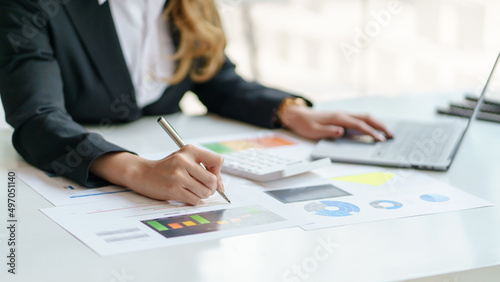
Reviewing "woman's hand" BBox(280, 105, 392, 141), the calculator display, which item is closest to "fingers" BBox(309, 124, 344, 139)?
"woman's hand" BBox(280, 105, 392, 141)

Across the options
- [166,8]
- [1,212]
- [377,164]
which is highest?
[166,8]

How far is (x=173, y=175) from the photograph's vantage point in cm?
88

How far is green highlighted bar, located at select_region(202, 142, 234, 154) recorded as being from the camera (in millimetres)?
1167

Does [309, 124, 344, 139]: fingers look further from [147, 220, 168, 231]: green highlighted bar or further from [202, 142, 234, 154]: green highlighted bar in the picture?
[147, 220, 168, 231]: green highlighted bar

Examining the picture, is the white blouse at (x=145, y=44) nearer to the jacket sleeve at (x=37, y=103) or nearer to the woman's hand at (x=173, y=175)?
the jacket sleeve at (x=37, y=103)

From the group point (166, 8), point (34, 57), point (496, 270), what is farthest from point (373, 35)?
point (496, 270)

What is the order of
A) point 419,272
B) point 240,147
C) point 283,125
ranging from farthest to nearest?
1. point 283,125
2. point 240,147
3. point 419,272

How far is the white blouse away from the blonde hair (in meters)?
0.03

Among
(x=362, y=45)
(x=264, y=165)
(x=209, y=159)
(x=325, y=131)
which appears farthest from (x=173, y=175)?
(x=362, y=45)

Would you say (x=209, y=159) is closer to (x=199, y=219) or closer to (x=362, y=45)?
(x=199, y=219)

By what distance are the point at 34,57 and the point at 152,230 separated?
21.2 inches

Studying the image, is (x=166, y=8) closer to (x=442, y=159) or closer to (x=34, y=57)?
(x=34, y=57)

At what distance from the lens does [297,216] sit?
0.84 m

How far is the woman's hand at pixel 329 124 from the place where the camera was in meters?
1.24
